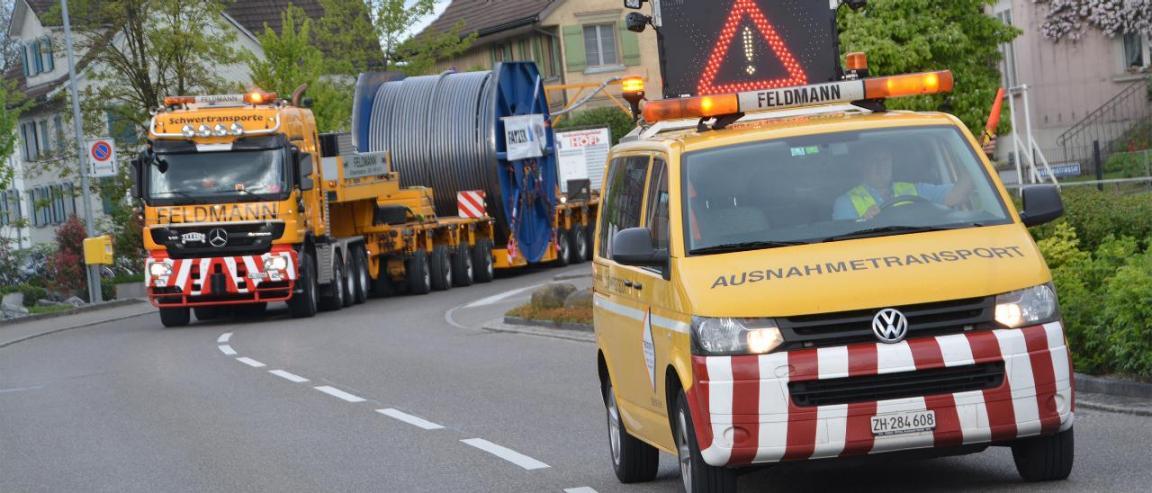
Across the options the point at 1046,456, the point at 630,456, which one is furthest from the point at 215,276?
the point at 1046,456

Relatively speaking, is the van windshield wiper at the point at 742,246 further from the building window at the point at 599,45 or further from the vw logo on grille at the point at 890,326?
the building window at the point at 599,45

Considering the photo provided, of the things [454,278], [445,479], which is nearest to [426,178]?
[454,278]

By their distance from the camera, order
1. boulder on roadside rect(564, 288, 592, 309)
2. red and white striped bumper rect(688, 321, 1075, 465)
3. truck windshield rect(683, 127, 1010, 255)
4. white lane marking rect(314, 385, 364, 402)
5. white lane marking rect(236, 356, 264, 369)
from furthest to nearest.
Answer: boulder on roadside rect(564, 288, 592, 309), white lane marking rect(236, 356, 264, 369), white lane marking rect(314, 385, 364, 402), truck windshield rect(683, 127, 1010, 255), red and white striped bumper rect(688, 321, 1075, 465)

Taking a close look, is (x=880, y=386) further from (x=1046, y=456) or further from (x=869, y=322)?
(x=1046, y=456)

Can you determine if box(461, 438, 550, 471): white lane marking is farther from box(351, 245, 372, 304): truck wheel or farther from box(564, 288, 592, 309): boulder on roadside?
box(351, 245, 372, 304): truck wheel

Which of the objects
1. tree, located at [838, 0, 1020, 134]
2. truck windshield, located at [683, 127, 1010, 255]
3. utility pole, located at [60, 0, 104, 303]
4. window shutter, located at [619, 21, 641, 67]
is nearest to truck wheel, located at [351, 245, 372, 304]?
utility pole, located at [60, 0, 104, 303]

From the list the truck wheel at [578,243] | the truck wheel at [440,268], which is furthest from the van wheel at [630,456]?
the truck wheel at [578,243]

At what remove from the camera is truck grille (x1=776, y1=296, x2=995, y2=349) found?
7.86m

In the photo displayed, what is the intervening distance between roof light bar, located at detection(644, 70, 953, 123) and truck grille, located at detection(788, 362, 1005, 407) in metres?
1.82

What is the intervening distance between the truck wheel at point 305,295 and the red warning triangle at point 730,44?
18360 mm

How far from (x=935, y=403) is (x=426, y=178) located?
105 ft

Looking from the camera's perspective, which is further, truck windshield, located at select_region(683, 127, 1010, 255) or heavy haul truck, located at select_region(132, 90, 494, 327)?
heavy haul truck, located at select_region(132, 90, 494, 327)

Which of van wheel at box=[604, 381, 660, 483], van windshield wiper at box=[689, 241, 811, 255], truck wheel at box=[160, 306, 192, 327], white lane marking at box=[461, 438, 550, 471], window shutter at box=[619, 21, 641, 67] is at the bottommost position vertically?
truck wheel at box=[160, 306, 192, 327]

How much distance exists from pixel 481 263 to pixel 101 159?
26.1ft
